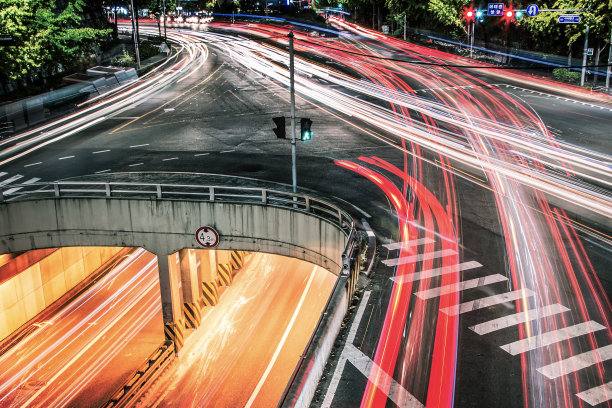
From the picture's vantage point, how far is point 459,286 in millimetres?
17953

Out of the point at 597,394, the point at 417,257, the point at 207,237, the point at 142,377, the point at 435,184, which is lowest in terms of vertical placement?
the point at 142,377

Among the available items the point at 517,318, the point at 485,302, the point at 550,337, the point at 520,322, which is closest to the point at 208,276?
the point at 485,302

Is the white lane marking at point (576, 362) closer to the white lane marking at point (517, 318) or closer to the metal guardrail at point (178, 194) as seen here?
the white lane marking at point (517, 318)

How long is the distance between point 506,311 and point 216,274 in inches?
746

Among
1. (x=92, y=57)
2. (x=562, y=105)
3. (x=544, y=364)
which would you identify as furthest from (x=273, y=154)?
(x=92, y=57)

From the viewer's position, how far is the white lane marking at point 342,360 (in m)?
12.8

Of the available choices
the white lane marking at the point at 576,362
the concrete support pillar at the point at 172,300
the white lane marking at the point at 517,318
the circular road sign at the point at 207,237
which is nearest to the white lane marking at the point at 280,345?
the concrete support pillar at the point at 172,300

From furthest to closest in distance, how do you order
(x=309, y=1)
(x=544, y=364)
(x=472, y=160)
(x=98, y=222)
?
(x=309, y=1) < (x=472, y=160) < (x=98, y=222) < (x=544, y=364)

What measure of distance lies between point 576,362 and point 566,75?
50.7 meters

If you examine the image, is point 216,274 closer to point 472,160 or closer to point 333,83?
point 472,160

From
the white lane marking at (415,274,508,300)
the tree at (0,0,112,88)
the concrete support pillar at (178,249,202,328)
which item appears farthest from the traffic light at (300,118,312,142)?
the tree at (0,0,112,88)

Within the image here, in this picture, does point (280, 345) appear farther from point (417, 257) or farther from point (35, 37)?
point (35, 37)

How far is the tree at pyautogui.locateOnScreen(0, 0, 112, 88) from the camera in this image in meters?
37.8

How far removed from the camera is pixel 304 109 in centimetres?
4591
